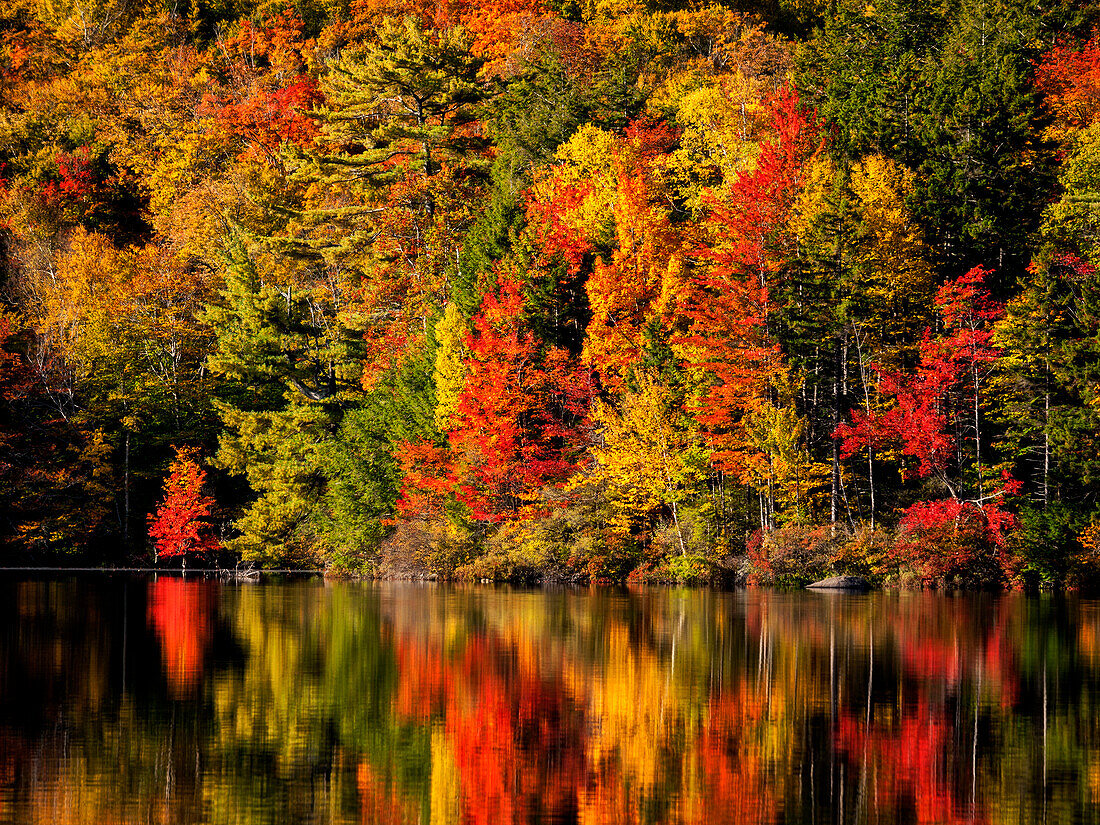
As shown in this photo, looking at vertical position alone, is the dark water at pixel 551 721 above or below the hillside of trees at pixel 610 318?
below

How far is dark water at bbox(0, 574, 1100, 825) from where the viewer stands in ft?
45.6

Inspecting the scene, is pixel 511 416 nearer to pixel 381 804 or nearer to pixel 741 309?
pixel 741 309

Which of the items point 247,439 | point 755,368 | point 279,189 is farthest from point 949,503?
point 279,189

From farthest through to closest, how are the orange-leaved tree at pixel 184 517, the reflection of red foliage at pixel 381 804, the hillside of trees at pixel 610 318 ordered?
the orange-leaved tree at pixel 184 517 → the hillside of trees at pixel 610 318 → the reflection of red foliage at pixel 381 804

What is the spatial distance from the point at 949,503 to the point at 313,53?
61.0 meters

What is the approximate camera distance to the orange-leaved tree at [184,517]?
6700 cm

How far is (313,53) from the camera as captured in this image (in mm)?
96000

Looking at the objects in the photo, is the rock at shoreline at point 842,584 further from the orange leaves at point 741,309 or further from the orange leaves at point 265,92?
the orange leaves at point 265,92

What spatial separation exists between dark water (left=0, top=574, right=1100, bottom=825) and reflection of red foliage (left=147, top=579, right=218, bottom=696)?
154 millimetres

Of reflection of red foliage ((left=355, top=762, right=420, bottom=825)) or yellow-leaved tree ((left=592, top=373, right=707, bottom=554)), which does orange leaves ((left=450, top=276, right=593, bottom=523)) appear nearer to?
yellow-leaved tree ((left=592, top=373, right=707, bottom=554))

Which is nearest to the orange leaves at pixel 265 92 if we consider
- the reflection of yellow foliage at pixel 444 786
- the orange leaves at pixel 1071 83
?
the orange leaves at pixel 1071 83

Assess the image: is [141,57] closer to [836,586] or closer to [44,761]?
[836,586]

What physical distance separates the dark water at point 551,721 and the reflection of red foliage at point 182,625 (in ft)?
0.51

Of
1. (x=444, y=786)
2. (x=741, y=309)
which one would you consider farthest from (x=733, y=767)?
(x=741, y=309)
